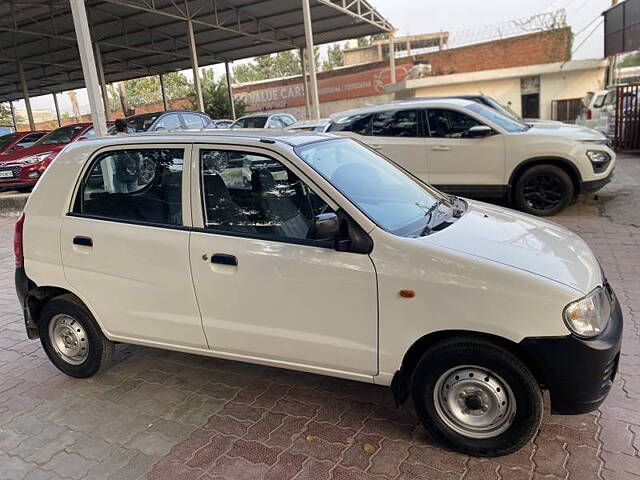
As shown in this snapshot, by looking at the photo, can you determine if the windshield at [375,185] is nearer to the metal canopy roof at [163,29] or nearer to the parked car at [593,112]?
the parked car at [593,112]

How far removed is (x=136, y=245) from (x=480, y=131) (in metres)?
5.81

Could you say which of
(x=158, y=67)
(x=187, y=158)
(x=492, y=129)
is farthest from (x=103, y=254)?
(x=158, y=67)

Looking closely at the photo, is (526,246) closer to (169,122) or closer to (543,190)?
(543,190)

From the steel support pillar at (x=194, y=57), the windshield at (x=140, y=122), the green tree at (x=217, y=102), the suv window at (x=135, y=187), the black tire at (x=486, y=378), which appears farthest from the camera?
the green tree at (x=217, y=102)

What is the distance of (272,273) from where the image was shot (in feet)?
9.63

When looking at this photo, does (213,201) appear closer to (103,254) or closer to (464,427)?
(103,254)

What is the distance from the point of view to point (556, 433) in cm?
290

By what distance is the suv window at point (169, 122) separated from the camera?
37.3ft

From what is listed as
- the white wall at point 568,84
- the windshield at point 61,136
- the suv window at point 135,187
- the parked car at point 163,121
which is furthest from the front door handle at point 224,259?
the white wall at point 568,84

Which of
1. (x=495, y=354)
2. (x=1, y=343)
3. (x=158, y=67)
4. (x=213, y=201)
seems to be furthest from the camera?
(x=158, y=67)

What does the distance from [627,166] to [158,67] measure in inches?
1102

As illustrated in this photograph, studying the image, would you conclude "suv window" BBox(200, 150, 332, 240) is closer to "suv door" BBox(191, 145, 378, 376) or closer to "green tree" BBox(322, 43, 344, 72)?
"suv door" BBox(191, 145, 378, 376)

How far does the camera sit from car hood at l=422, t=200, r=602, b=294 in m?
2.61

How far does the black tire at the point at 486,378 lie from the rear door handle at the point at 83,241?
7.65 ft
